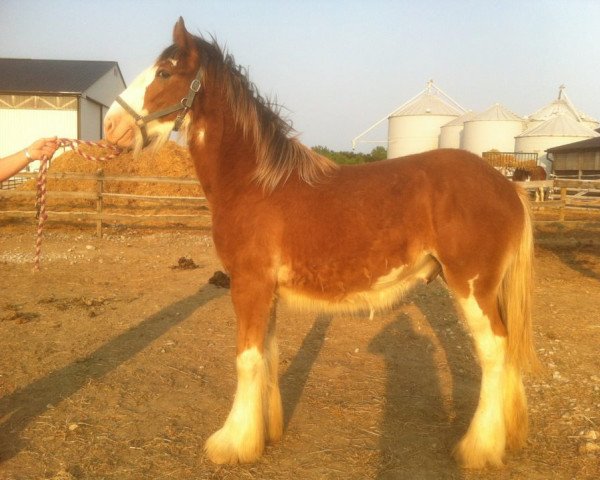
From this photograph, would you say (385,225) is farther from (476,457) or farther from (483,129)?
(483,129)

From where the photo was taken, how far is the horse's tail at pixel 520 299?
3.34 metres

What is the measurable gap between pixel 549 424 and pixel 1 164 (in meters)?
4.12

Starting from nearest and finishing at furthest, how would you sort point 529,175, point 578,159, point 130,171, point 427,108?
point 130,171 < point 529,175 < point 578,159 < point 427,108

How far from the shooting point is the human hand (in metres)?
2.96

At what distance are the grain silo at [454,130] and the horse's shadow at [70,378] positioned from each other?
37.4 metres

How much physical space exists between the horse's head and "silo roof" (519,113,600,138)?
3813 cm

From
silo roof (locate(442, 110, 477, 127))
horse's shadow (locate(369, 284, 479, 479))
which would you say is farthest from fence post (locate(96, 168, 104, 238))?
silo roof (locate(442, 110, 477, 127))

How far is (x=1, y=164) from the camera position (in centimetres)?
292

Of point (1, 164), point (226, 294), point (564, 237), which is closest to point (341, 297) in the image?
point (1, 164)

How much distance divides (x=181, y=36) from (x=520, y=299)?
2811mm

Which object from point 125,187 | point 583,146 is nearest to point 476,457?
point 125,187

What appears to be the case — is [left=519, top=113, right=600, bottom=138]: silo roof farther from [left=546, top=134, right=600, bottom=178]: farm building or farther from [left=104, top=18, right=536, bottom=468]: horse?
[left=104, top=18, right=536, bottom=468]: horse

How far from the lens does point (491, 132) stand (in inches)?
1486

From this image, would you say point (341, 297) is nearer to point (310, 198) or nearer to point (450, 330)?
point (310, 198)
